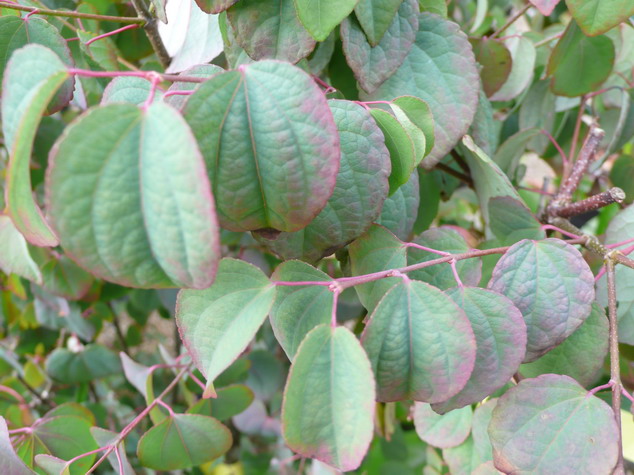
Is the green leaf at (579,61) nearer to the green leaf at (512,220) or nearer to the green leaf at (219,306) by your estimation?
the green leaf at (512,220)

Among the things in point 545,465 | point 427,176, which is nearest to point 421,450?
point 427,176

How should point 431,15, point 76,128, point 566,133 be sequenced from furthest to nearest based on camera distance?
point 566,133 < point 431,15 < point 76,128

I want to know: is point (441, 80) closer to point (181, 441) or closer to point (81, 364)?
point (181, 441)

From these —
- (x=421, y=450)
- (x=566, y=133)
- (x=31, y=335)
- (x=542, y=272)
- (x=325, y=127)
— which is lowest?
(x=421, y=450)

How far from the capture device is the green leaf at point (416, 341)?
364 millimetres

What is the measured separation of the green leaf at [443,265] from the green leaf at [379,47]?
5.6 inches

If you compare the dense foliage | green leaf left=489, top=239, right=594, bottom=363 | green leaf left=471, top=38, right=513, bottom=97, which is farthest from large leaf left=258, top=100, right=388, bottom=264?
green leaf left=471, top=38, right=513, bottom=97

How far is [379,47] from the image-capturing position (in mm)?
484

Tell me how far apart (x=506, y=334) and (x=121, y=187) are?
0.88 feet

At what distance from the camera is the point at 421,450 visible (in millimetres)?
1132

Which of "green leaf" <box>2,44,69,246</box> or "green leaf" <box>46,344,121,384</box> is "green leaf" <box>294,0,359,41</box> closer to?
"green leaf" <box>2,44,69,246</box>

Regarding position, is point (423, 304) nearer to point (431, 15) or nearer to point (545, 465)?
point (545, 465)

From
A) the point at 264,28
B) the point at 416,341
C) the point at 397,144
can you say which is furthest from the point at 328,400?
the point at 264,28

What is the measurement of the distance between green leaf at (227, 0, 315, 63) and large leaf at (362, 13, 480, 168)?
0.10 metres
